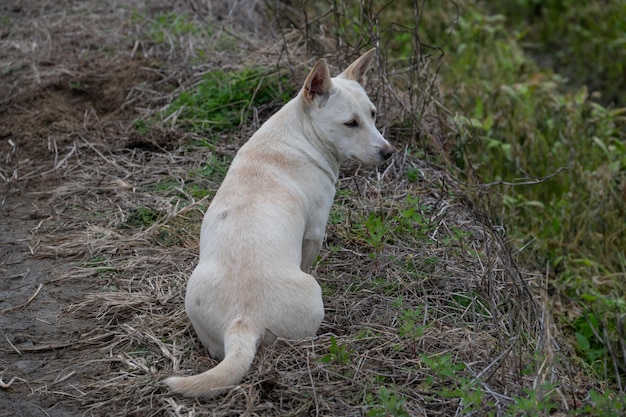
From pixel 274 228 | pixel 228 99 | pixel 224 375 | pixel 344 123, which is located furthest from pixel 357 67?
pixel 224 375

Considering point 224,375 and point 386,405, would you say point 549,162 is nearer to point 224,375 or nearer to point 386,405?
point 386,405

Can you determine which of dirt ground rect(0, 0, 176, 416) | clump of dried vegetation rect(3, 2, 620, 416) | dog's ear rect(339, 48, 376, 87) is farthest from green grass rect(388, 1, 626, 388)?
dirt ground rect(0, 0, 176, 416)

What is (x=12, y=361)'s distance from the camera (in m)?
3.94

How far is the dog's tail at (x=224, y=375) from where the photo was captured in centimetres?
337

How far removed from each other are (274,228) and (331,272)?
1045mm

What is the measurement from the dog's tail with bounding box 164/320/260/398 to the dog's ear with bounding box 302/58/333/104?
1.57 m

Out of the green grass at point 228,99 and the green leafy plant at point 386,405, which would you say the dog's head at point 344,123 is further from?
the green grass at point 228,99

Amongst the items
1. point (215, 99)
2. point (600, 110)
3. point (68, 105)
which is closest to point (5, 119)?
point (68, 105)

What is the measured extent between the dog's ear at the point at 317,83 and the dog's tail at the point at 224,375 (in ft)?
5.15

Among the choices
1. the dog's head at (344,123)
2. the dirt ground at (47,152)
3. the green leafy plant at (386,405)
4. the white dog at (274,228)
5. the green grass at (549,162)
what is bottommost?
the green grass at (549,162)

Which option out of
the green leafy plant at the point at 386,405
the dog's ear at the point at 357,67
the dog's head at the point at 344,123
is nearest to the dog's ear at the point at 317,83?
the dog's head at the point at 344,123

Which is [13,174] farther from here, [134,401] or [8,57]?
[134,401]

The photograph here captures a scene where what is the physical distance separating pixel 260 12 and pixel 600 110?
3.72 metres

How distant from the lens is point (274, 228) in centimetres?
388
